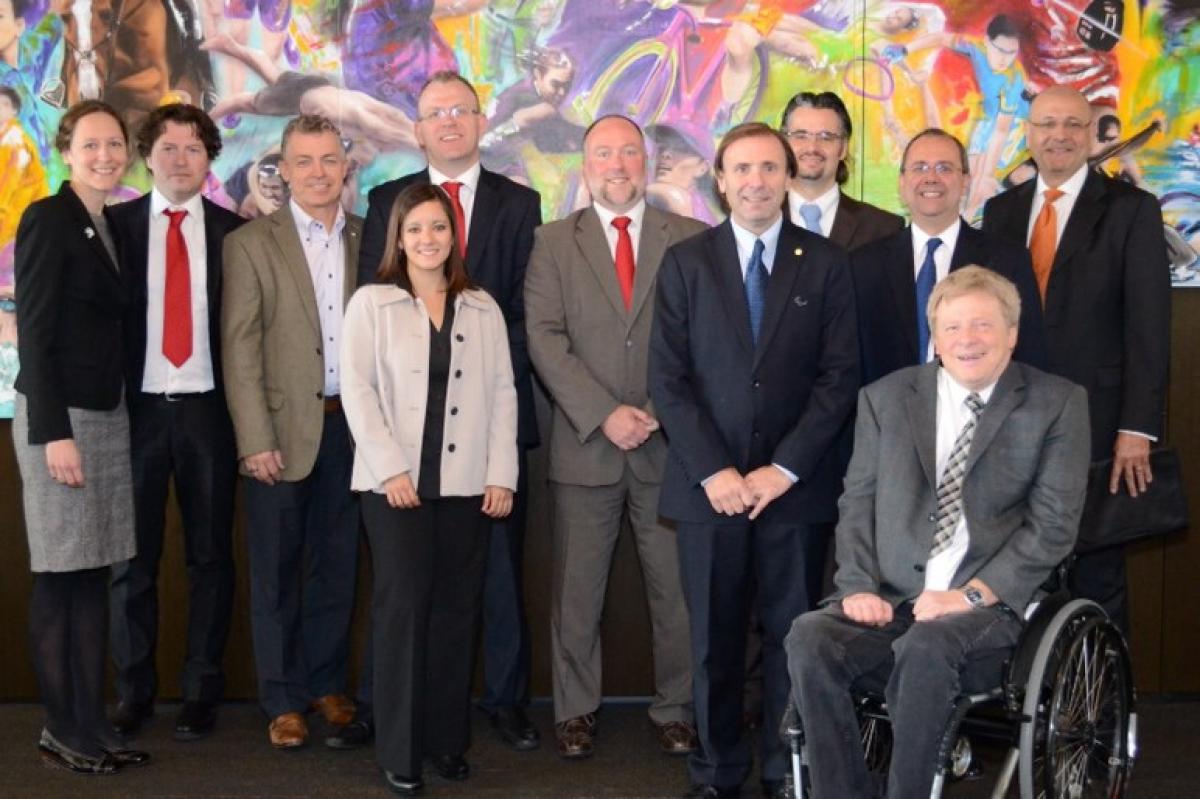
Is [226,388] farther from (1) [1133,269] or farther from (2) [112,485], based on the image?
(1) [1133,269]

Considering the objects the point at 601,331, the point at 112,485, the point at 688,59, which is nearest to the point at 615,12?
the point at 688,59

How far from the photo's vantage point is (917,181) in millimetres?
4199

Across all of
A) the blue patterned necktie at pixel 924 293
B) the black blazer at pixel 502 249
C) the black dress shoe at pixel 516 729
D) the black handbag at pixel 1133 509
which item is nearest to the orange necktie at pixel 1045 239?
the blue patterned necktie at pixel 924 293

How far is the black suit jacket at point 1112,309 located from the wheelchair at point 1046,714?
1.01 metres

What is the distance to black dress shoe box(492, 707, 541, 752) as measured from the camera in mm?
4508

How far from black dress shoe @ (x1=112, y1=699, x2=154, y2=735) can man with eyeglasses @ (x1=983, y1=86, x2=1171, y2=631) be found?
3042 millimetres

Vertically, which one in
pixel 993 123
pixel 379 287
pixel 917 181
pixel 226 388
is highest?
pixel 993 123

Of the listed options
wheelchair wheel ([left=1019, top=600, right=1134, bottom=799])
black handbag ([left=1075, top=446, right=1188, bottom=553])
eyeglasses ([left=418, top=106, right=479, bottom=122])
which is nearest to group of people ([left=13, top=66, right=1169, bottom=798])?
eyeglasses ([left=418, top=106, right=479, bottom=122])

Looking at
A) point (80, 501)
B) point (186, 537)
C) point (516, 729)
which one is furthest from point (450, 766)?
point (80, 501)

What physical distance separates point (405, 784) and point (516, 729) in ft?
1.89

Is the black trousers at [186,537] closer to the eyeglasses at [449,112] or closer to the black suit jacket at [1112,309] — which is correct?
the eyeglasses at [449,112]

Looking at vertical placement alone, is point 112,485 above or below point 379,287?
below

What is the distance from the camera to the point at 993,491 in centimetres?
346

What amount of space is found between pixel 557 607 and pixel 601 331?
885mm
